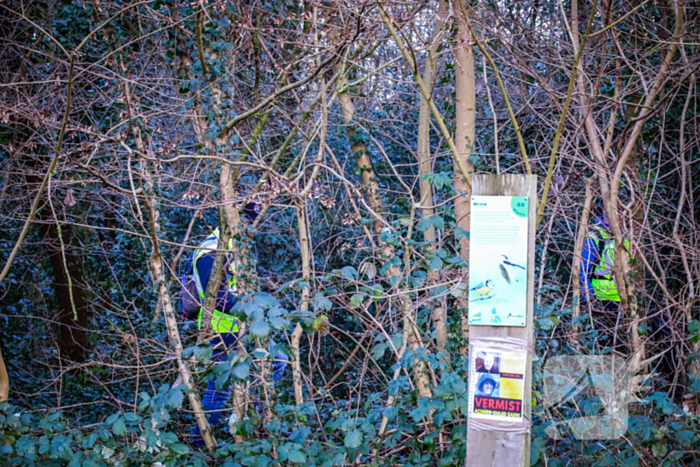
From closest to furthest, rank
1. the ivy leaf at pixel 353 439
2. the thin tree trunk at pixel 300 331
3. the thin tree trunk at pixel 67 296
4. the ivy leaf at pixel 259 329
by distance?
the ivy leaf at pixel 259 329, the ivy leaf at pixel 353 439, the thin tree trunk at pixel 300 331, the thin tree trunk at pixel 67 296

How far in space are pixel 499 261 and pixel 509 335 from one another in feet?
1.01

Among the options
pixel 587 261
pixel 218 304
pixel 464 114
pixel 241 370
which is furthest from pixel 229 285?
pixel 587 261

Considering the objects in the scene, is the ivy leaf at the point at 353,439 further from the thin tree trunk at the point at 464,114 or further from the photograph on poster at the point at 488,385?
the thin tree trunk at the point at 464,114

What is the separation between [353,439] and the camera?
304 centimetres

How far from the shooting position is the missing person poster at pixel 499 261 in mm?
2422

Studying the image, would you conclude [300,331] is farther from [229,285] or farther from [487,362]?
[487,362]

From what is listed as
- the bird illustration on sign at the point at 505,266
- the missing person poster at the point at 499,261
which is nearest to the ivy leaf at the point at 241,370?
the missing person poster at the point at 499,261

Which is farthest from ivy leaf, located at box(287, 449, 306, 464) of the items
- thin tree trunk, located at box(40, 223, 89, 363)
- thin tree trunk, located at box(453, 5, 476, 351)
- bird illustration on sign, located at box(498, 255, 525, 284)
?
thin tree trunk, located at box(40, 223, 89, 363)

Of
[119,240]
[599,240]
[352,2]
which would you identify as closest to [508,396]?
[599,240]

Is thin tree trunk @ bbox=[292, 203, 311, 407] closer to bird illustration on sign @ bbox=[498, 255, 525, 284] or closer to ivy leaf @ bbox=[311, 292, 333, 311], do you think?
ivy leaf @ bbox=[311, 292, 333, 311]

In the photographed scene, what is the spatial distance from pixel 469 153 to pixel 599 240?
1.20m

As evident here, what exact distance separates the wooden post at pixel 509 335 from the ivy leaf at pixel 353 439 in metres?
0.74

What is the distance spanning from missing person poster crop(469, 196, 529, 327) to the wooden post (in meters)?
0.03

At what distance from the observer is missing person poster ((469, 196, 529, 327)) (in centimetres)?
242
